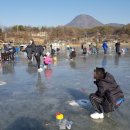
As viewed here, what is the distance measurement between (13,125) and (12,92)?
344 centimetres

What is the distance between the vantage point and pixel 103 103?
5961mm

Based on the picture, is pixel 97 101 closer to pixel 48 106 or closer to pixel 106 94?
pixel 106 94

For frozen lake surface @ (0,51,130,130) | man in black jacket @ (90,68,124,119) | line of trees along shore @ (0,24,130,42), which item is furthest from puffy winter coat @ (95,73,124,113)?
line of trees along shore @ (0,24,130,42)

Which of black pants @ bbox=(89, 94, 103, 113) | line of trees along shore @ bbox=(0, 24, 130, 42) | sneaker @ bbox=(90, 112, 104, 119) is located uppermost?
black pants @ bbox=(89, 94, 103, 113)

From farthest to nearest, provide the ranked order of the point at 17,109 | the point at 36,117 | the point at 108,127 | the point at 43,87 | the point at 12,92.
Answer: the point at 43,87 → the point at 12,92 → the point at 17,109 → the point at 36,117 → the point at 108,127

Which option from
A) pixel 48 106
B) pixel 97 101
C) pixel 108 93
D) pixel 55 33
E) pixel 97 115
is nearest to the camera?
pixel 108 93

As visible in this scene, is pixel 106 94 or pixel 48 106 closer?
pixel 106 94

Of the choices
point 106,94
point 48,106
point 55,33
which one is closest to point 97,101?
point 106,94

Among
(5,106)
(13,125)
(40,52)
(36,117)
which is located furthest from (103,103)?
(40,52)

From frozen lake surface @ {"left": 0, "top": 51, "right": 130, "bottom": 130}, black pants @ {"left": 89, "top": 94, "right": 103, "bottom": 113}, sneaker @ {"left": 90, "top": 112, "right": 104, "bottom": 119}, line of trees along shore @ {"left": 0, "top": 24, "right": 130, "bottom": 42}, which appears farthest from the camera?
line of trees along shore @ {"left": 0, "top": 24, "right": 130, "bottom": 42}

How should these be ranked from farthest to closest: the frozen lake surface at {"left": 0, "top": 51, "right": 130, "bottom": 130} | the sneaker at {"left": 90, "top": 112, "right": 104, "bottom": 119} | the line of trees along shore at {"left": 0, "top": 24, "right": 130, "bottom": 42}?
the line of trees along shore at {"left": 0, "top": 24, "right": 130, "bottom": 42}
the sneaker at {"left": 90, "top": 112, "right": 104, "bottom": 119}
the frozen lake surface at {"left": 0, "top": 51, "right": 130, "bottom": 130}

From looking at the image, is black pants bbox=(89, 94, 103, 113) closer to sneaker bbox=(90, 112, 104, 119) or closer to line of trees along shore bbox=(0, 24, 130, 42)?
sneaker bbox=(90, 112, 104, 119)

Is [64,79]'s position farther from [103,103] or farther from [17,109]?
[103,103]

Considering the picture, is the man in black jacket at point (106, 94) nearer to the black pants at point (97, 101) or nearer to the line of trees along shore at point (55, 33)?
the black pants at point (97, 101)
